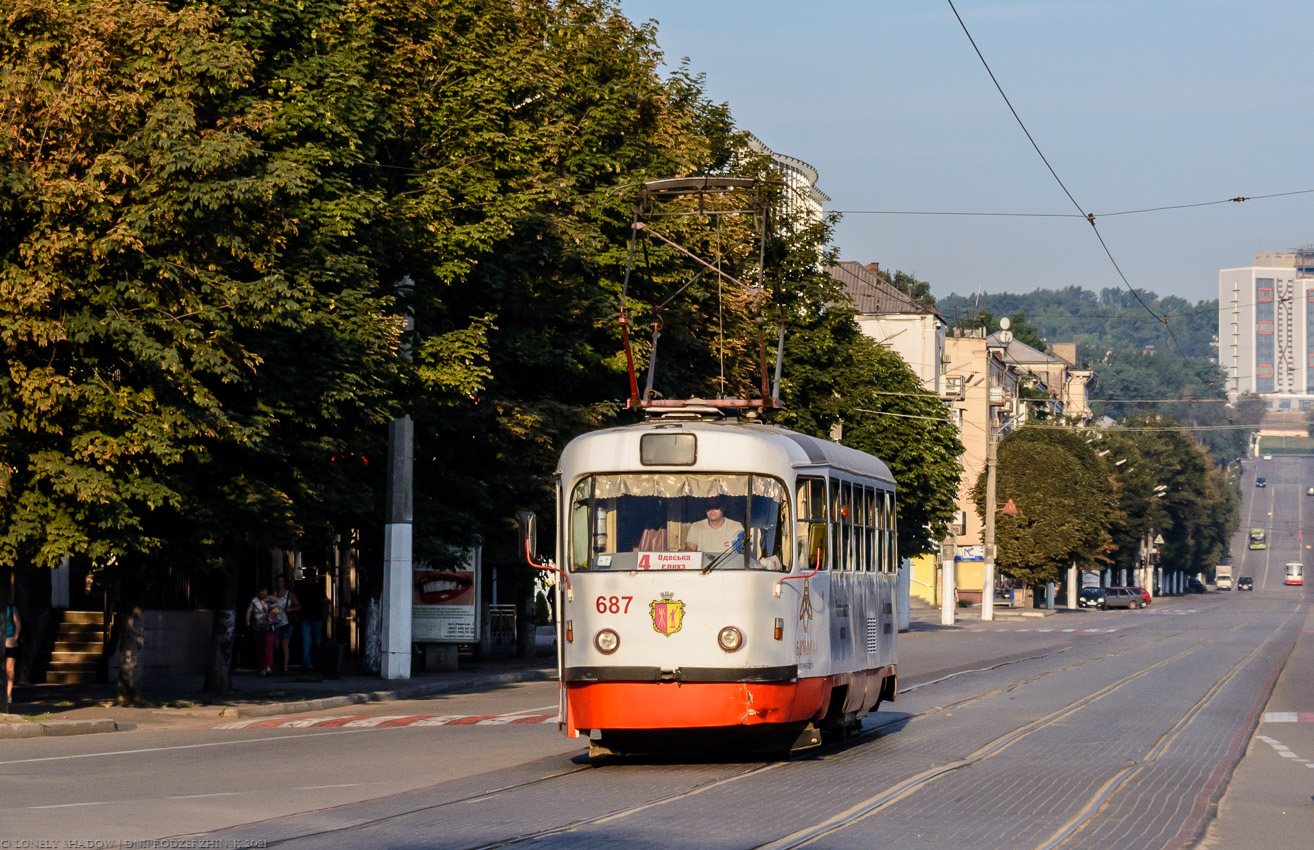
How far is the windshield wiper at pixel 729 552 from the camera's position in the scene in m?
15.2

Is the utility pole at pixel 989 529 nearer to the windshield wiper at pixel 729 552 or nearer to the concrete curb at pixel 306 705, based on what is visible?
the concrete curb at pixel 306 705

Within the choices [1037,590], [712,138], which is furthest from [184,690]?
[1037,590]

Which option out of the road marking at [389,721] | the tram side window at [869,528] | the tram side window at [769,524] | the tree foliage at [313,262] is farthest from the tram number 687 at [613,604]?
the tree foliage at [313,262]

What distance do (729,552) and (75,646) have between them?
17637mm

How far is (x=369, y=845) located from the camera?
10.8 meters

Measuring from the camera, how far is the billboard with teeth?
105ft

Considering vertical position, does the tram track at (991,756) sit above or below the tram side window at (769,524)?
below

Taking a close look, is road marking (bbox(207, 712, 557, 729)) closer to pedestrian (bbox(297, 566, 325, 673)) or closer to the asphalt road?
the asphalt road

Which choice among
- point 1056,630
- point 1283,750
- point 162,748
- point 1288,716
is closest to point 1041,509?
point 1056,630

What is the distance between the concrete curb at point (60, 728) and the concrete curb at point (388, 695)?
2.36m

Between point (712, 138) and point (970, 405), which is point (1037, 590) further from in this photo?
point (712, 138)

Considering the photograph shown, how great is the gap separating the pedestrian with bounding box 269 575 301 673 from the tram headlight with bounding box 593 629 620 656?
15.6 metres

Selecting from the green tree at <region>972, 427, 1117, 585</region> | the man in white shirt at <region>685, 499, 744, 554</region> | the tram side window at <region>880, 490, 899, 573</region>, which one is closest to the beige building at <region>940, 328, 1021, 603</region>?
the green tree at <region>972, 427, 1117, 585</region>

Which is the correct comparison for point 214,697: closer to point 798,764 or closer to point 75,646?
point 75,646
